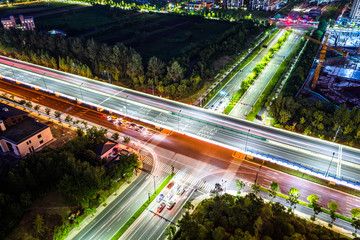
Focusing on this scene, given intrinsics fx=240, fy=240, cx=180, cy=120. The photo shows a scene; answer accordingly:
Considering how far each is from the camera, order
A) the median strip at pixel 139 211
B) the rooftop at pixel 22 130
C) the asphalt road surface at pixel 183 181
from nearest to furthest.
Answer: the median strip at pixel 139 211
the asphalt road surface at pixel 183 181
the rooftop at pixel 22 130

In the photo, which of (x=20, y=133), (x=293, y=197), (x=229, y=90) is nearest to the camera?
(x=293, y=197)

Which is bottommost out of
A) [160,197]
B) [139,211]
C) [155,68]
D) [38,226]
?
[139,211]

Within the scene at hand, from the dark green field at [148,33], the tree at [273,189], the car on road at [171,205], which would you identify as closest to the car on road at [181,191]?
the car on road at [171,205]

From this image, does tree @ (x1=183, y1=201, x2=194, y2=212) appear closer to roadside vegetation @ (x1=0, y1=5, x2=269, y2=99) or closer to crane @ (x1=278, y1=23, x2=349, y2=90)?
roadside vegetation @ (x1=0, y1=5, x2=269, y2=99)

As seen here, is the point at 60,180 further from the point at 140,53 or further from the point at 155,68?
the point at 140,53

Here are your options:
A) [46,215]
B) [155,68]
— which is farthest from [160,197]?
[155,68]

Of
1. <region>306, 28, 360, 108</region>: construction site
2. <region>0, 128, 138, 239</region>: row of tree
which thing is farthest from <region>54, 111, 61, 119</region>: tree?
<region>306, 28, 360, 108</region>: construction site

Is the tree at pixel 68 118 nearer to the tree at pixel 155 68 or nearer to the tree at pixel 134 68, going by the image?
the tree at pixel 134 68
